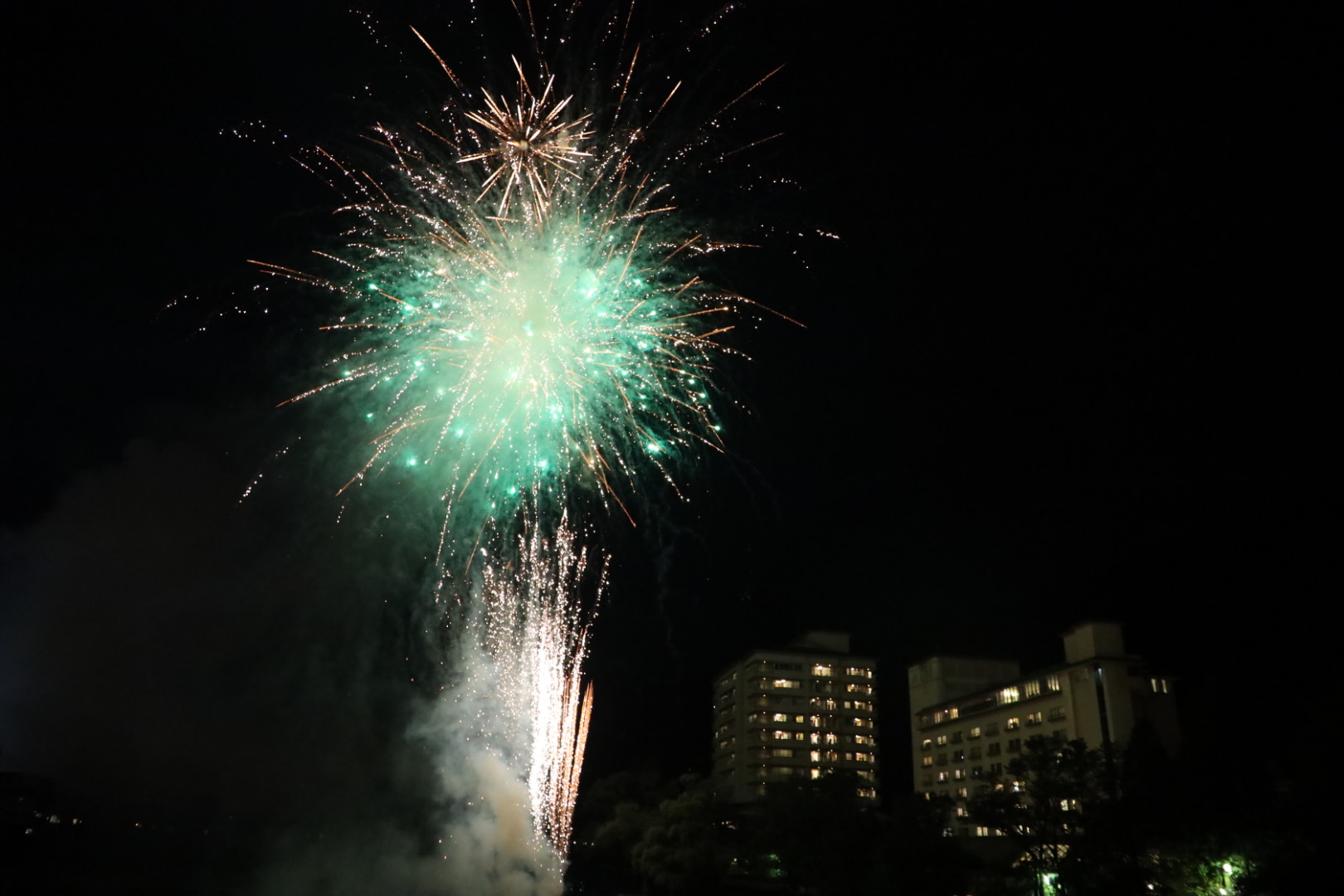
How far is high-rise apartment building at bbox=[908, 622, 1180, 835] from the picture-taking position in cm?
4131

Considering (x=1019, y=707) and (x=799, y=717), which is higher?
(x=799, y=717)

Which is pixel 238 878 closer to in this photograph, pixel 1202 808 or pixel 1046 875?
pixel 1046 875

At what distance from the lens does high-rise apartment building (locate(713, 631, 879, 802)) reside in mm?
64312

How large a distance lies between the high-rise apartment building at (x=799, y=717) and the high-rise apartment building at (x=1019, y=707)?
8199 mm

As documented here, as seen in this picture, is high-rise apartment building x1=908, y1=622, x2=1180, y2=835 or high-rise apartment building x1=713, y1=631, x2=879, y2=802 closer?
high-rise apartment building x1=908, y1=622, x2=1180, y2=835

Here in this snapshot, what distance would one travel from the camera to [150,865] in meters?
47.0

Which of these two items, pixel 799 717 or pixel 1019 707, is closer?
pixel 1019 707

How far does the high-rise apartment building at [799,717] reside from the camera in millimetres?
64312

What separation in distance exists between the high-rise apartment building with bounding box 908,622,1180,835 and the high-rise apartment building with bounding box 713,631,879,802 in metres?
8.20

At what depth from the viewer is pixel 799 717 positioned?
215 feet

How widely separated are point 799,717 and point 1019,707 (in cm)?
2206

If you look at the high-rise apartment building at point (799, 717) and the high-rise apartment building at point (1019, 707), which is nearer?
the high-rise apartment building at point (1019, 707)

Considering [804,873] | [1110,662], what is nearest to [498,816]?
[804,873]

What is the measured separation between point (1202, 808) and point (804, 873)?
12670 millimetres
